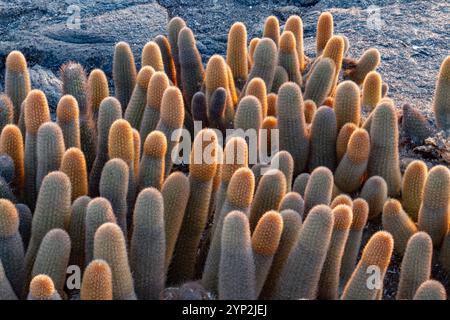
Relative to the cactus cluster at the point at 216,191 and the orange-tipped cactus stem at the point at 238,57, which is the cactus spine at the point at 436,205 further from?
the orange-tipped cactus stem at the point at 238,57

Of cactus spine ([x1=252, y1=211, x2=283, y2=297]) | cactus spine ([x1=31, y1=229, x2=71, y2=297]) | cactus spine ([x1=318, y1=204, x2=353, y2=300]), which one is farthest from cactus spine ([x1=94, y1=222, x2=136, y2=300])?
cactus spine ([x1=318, y1=204, x2=353, y2=300])

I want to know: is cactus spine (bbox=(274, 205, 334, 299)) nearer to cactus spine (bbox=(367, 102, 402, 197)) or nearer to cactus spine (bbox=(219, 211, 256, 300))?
cactus spine (bbox=(219, 211, 256, 300))

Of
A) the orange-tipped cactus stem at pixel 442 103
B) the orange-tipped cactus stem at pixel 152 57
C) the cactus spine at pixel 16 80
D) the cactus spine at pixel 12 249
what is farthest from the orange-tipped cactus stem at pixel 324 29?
the cactus spine at pixel 12 249

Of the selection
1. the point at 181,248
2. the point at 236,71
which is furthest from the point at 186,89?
the point at 181,248

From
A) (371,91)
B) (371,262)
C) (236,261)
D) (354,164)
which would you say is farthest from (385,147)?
(236,261)

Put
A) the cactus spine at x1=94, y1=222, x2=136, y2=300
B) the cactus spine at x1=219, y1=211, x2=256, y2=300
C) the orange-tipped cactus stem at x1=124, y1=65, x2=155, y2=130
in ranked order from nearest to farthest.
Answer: the cactus spine at x1=94, y1=222, x2=136, y2=300
the cactus spine at x1=219, y1=211, x2=256, y2=300
the orange-tipped cactus stem at x1=124, y1=65, x2=155, y2=130

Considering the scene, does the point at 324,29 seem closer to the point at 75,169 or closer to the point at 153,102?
the point at 153,102
